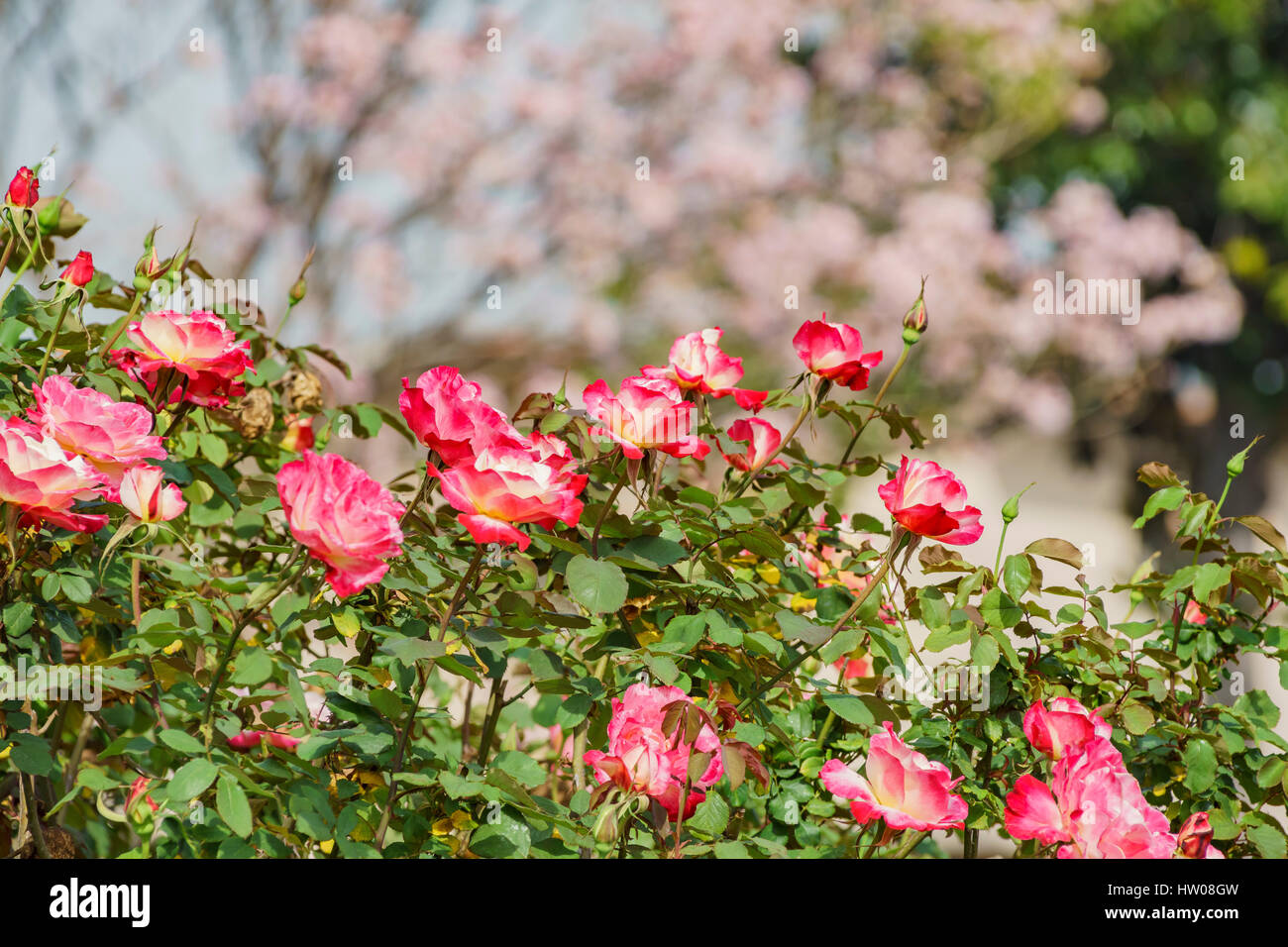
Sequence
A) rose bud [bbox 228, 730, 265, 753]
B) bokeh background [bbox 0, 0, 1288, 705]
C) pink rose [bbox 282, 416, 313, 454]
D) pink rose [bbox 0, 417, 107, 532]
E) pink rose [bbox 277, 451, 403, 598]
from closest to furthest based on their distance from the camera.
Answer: pink rose [bbox 277, 451, 403, 598], pink rose [bbox 0, 417, 107, 532], rose bud [bbox 228, 730, 265, 753], pink rose [bbox 282, 416, 313, 454], bokeh background [bbox 0, 0, 1288, 705]

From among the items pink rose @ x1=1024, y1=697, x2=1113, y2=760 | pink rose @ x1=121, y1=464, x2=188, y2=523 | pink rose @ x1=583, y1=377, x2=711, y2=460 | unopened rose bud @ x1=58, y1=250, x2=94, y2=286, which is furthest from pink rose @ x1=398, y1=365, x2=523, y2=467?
pink rose @ x1=1024, y1=697, x2=1113, y2=760

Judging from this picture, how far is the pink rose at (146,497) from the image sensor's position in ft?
3.55

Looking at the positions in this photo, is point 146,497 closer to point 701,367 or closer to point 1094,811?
point 701,367

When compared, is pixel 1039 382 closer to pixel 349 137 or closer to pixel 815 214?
pixel 815 214

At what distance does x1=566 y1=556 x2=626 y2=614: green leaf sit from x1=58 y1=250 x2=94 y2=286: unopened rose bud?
0.70m

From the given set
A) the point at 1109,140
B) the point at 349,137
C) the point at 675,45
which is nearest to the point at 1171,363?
the point at 1109,140

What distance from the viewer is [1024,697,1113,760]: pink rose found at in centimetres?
114

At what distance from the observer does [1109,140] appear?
989 cm

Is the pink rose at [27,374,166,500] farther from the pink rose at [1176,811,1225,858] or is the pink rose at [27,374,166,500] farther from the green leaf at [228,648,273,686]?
the pink rose at [1176,811,1225,858]

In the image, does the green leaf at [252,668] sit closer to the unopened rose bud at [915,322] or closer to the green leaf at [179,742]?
the green leaf at [179,742]

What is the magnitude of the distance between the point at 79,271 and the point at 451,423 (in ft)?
1.87

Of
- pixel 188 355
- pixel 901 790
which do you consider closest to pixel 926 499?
pixel 901 790

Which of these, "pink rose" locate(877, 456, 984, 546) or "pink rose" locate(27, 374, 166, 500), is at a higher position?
"pink rose" locate(27, 374, 166, 500)

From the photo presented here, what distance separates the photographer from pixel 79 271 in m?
1.33
